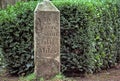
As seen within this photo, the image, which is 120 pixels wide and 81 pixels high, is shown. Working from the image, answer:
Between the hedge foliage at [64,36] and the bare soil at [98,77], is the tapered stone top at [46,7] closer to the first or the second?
the hedge foliage at [64,36]

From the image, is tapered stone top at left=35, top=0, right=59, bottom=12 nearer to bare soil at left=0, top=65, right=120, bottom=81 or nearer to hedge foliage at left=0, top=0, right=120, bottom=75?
hedge foliage at left=0, top=0, right=120, bottom=75

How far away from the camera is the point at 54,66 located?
9.32m

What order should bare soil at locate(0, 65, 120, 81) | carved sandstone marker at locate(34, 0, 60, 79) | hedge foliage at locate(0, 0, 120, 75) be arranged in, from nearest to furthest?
carved sandstone marker at locate(34, 0, 60, 79), hedge foliage at locate(0, 0, 120, 75), bare soil at locate(0, 65, 120, 81)

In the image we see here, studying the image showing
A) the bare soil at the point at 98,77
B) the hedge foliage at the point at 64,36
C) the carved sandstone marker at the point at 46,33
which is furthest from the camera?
the bare soil at the point at 98,77

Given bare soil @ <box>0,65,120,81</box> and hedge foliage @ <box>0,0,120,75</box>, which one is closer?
hedge foliage @ <box>0,0,120,75</box>

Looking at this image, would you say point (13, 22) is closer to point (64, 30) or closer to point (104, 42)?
point (64, 30)

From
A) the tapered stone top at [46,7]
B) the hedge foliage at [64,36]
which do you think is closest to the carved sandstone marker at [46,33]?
the tapered stone top at [46,7]

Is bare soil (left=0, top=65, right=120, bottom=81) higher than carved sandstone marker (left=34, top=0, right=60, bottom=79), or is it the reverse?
carved sandstone marker (left=34, top=0, right=60, bottom=79)

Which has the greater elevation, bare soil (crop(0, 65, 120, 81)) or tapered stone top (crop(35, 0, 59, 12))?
tapered stone top (crop(35, 0, 59, 12))

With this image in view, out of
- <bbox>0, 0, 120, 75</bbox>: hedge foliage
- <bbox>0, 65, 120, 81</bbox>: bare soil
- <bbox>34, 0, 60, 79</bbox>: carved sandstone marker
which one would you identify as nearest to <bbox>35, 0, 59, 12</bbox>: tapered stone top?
<bbox>34, 0, 60, 79</bbox>: carved sandstone marker

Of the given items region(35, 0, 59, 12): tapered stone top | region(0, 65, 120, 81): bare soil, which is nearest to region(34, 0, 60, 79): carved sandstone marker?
region(35, 0, 59, 12): tapered stone top

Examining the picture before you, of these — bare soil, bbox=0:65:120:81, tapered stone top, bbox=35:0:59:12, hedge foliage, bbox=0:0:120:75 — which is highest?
tapered stone top, bbox=35:0:59:12

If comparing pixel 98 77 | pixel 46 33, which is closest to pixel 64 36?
pixel 46 33

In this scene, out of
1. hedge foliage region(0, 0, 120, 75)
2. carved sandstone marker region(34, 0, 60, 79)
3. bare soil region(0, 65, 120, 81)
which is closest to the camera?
carved sandstone marker region(34, 0, 60, 79)
